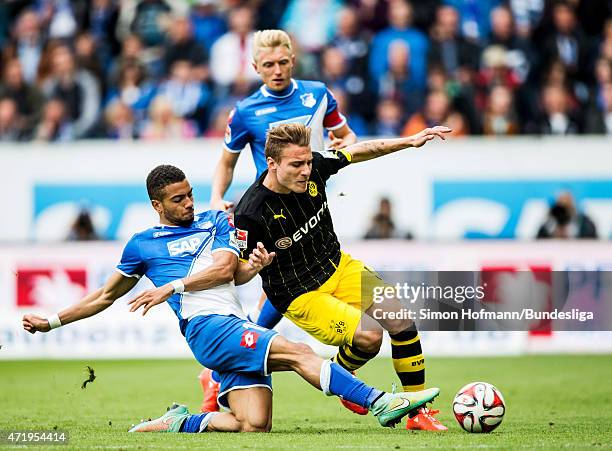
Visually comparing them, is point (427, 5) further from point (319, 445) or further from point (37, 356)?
point (319, 445)

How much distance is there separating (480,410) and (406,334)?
34.3 inches

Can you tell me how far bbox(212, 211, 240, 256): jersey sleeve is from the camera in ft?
29.7

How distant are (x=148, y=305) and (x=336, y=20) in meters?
12.3

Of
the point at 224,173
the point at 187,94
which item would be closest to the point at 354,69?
the point at 187,94

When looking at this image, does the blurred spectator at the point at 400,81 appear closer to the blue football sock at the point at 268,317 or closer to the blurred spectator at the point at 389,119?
the blurred spectator at the point at 389,119

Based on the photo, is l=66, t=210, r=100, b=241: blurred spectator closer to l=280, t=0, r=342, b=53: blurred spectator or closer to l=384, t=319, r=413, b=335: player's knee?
l=280, t=0, r=342, b=53: blurred spectator

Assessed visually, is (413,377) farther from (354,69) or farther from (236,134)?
(354,69)

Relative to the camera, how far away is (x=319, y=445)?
784cm

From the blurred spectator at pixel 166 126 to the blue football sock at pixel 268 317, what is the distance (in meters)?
8.59

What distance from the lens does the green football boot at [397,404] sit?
844 centimetres

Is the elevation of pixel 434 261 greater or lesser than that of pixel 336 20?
lesser

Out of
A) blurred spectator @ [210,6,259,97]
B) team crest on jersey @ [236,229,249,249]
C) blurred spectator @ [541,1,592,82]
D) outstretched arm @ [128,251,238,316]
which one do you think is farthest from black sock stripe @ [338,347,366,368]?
blurred spectator @ [541,1,592,82]

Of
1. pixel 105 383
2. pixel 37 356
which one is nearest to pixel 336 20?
pixel 37 356

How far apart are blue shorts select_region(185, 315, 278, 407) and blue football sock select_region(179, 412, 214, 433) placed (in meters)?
0.20
